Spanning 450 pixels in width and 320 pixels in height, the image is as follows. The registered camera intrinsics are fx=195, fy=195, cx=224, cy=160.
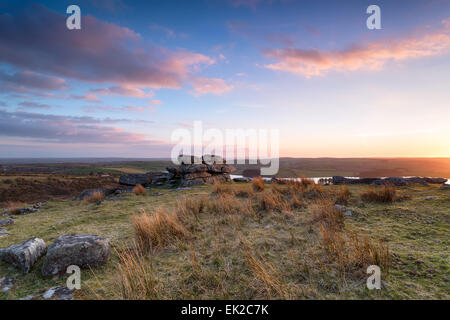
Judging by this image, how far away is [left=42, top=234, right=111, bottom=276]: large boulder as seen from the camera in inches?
126

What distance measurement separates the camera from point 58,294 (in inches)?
105

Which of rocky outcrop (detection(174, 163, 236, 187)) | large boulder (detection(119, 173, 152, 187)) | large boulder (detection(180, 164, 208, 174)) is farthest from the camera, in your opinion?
large boulder (detection(180, 164, 208, 174))

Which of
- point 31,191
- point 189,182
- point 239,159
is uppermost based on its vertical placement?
point 239,159

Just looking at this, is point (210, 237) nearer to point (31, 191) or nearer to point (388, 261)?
point (388, 261)

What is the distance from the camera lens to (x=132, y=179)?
65.2 ft

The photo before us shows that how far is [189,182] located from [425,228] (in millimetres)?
15519

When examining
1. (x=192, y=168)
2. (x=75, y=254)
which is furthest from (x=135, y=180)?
(x=75, y=254)

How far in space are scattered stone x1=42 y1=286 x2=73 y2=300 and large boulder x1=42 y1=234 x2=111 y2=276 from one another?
20.1 inches

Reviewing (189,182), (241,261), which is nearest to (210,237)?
(241,261)

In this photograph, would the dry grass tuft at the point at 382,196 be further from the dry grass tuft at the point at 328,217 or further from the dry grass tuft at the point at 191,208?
the dry grass tuft at the point at 191,208

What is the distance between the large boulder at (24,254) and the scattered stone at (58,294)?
981 millimetres

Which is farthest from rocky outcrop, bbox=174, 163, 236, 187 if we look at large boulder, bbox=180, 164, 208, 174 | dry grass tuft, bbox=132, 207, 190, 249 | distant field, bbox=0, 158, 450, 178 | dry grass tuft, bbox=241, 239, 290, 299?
dry grass tuft, bbox=241, 239, 290, 299

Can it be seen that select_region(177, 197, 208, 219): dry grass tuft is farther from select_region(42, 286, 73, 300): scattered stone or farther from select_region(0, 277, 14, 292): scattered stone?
select_region(0, 277, 14, 292): scattered stone

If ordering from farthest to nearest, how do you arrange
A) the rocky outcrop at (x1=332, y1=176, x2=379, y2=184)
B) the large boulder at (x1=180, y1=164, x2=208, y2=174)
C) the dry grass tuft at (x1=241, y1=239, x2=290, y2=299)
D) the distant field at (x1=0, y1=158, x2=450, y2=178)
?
the distant field at (x1=0, y1=158, x2=450, y2=178) → the large boulder at (x1=180, y1=164, x2=208, y2=174) → the rocky outcrop at (x1=332, y1=176, x2=379, y2=184) → the dry grass tuft at (x1=241, y1=239, x2=290, y2=299)
